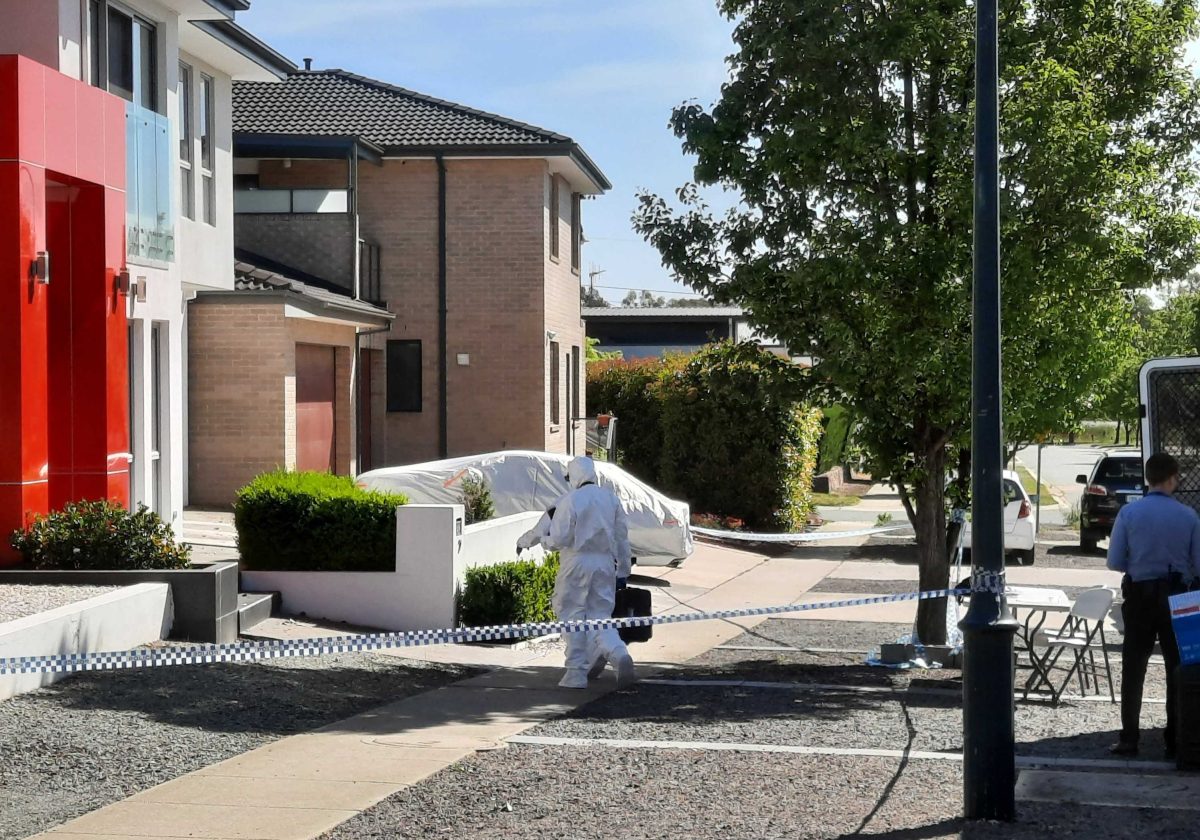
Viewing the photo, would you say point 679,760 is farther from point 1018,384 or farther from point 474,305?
point 474,305

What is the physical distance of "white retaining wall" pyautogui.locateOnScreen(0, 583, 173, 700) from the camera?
9.28 meters

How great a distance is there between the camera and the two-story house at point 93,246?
39.0ft

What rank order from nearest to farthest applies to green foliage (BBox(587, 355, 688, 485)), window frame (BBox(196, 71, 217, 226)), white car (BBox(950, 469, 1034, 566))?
window frame (BBox(196, 71, 217, 226)), white car (BBox(950, 469, 1034, 566)), green foliage (BBox(587, 355, 688, 485))

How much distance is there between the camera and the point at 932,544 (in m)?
13.3

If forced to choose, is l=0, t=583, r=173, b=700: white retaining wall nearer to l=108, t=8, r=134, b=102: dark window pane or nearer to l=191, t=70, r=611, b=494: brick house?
l=108, t=8, r=134, b=102: dark window pane

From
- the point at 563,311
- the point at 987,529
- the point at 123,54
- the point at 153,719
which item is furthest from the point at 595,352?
the point at 987,529

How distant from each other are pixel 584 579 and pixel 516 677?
94 centimetres

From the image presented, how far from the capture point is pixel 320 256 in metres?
23.8

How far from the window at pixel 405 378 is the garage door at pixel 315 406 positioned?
3.76 m

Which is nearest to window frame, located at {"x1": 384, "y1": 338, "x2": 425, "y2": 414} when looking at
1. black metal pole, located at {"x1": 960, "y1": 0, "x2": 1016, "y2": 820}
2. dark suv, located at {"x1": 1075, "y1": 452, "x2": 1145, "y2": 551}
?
dark suv, located at {"x1": 1075, "y1": 452, "x2": 1145, "y2": 551}

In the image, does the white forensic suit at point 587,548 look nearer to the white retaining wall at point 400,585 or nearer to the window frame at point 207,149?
the white retaining wall at point 400,585

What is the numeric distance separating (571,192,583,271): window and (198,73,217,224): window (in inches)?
429

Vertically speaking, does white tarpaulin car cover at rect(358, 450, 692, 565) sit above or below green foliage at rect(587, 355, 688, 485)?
below

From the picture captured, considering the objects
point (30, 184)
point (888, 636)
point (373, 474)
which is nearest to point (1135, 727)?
point (888, 636)
